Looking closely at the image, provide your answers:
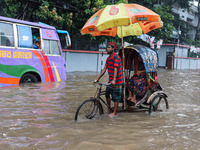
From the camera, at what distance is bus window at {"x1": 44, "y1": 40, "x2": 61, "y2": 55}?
9.57m

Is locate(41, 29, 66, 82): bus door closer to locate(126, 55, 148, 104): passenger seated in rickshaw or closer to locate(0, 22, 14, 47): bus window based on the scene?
locate(0, 22, 14, 47): bus window

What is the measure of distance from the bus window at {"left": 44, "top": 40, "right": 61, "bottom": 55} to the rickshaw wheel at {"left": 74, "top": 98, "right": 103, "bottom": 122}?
17.4ft

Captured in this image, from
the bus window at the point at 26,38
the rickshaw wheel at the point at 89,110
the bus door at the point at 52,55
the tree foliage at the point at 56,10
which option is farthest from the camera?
the tree foliage at the point at 56,10

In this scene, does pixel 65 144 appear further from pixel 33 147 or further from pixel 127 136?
pixel 127 136

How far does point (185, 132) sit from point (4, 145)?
3178 millimetres

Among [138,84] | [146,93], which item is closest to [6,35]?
[138,84]

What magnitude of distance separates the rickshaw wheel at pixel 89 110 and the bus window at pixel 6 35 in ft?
16.2

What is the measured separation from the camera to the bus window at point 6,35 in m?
8.14

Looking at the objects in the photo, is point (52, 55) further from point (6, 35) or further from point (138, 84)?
point (138, 84)

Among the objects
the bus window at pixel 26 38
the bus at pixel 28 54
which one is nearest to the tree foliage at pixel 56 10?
the bus at pixel 28 54

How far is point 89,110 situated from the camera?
4.86 m

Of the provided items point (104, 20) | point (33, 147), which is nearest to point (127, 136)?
point (33, 147)

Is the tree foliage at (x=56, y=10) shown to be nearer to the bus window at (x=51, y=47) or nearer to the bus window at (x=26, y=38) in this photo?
the bus window at (x=51, y=47)

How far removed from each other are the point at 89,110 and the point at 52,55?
5.48 meters
